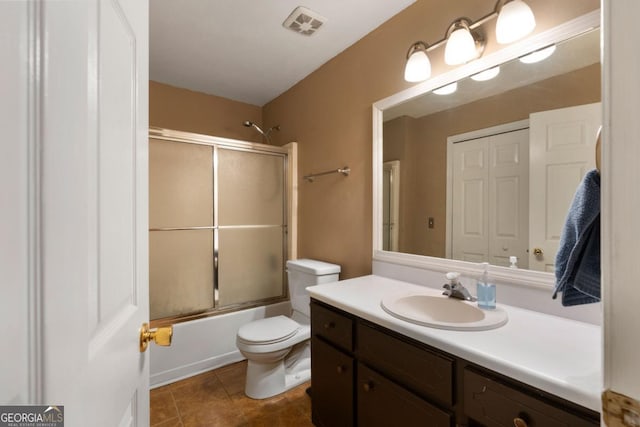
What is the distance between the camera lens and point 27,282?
0.30 meters

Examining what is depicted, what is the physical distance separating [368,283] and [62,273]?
1.46m

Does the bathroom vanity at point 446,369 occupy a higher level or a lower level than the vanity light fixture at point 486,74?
lower

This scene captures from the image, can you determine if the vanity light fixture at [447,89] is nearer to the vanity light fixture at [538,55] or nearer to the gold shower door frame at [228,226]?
the vanity light fixture at [538,55]

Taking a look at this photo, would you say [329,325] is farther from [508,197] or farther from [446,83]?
[446,83]

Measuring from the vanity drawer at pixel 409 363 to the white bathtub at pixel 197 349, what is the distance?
151 centimetres

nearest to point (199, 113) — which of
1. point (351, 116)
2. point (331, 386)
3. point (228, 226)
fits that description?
point (228, 226)

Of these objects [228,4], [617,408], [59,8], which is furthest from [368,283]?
[228,4]

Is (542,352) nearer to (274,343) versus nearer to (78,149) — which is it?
(78,149)

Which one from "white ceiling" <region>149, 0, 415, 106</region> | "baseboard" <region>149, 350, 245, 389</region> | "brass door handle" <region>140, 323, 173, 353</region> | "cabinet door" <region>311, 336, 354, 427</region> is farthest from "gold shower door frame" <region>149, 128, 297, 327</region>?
"brass door handle" <region>140, 323, 173, 353</region>

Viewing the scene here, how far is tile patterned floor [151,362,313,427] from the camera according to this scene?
65.1 inches

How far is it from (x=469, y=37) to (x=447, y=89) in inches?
9.6

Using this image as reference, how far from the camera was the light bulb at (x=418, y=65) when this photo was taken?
4.92 ft

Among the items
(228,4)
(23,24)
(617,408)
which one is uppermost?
(228,4)

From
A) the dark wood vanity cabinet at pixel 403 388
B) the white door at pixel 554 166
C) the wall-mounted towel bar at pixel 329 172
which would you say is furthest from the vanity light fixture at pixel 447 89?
the dark wood vanity cabinet at pixel 403 388
